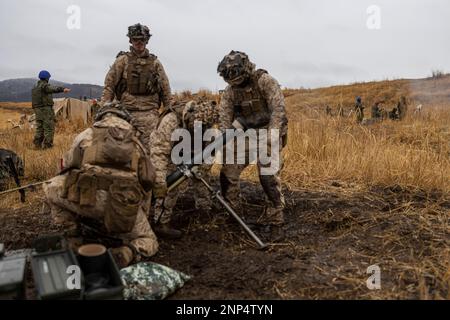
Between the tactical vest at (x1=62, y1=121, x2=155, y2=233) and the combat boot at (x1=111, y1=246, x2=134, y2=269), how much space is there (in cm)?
17

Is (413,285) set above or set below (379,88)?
below

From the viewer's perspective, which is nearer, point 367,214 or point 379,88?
point 367,214

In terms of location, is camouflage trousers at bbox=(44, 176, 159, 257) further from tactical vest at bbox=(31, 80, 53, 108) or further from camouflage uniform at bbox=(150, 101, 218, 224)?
tactical vest at bbox=(31, 80, 53, 108)

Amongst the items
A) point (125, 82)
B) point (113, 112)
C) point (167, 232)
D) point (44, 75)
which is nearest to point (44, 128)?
point (44, 75)

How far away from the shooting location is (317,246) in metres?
3.70

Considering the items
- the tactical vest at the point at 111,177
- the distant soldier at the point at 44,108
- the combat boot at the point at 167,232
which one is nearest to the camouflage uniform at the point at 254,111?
the combat boot at the point at 167,232

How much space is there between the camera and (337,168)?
5.72 metres

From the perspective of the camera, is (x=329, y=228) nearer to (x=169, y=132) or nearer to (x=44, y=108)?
(x=169, y=132)

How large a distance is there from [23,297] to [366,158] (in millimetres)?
4387

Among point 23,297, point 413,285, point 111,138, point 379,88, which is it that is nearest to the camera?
point 23,297

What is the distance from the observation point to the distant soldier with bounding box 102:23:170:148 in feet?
17.2
